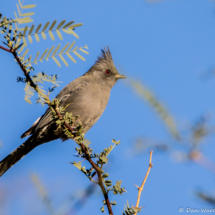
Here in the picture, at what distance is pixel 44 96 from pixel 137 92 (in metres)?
0.87

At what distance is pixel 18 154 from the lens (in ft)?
16.8

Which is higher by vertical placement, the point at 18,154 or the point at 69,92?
the point at 69,92

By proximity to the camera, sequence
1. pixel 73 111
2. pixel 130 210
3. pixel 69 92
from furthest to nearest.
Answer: pixel 69 92 < pixel 73 111 < pixel 130 210

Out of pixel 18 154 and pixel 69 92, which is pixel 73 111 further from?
pixel 18 154

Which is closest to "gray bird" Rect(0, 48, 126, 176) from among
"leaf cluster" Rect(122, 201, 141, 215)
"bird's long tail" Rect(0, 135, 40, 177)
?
"bird's long tail" Rect(0, 135, 40, 177)

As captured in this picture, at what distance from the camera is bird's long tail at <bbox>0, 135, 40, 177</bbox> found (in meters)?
4.86

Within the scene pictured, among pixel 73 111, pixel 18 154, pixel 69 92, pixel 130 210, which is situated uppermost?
pixel 69 92

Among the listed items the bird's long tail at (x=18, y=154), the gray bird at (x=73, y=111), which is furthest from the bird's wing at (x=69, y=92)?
the bird's long tail at (x=18, y=154)

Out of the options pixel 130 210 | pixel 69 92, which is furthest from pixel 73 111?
pixel 130 210

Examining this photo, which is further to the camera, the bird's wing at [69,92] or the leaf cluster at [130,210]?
the bird's wing at [69,92]

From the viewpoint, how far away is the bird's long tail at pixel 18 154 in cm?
486

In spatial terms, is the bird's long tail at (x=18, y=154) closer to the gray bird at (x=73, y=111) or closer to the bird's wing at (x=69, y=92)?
the gray bird at (x=73, y=111)

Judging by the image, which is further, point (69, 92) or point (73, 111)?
point (69, 92)

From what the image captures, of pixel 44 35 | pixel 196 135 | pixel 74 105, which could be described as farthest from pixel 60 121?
pixel 74 105
